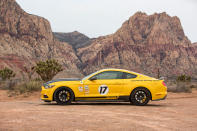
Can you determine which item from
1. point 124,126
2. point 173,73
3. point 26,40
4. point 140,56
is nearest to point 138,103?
point 124,126

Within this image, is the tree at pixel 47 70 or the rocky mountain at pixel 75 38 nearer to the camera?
the tree at pixel 47 70

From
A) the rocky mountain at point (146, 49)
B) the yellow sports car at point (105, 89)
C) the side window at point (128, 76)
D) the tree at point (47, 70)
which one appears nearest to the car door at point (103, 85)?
the yellow sports car at point (105, 89)

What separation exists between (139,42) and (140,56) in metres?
12.5

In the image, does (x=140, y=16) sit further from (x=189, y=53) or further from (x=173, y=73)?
(x=173, y=73)

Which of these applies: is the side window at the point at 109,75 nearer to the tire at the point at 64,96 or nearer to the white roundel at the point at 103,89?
the white roundel at the point at 103,89

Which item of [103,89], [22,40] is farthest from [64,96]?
[22,40]

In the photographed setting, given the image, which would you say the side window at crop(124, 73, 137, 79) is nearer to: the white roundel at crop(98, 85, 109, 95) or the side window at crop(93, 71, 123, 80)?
the side window at crop(93, 71, 123, 80)

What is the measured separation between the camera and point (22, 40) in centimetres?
9100

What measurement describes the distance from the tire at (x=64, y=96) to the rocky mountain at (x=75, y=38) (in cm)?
14161

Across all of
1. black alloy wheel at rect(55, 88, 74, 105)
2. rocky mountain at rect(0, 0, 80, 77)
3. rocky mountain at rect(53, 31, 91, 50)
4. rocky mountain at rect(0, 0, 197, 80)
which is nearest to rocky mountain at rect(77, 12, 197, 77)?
rocky mountain at rect(0, 0, 197, 80)

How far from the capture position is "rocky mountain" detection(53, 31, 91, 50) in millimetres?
155750

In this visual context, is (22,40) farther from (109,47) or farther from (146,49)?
(146,49)

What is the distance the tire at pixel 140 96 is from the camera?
9945mm

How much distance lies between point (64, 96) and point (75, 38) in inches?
6331
